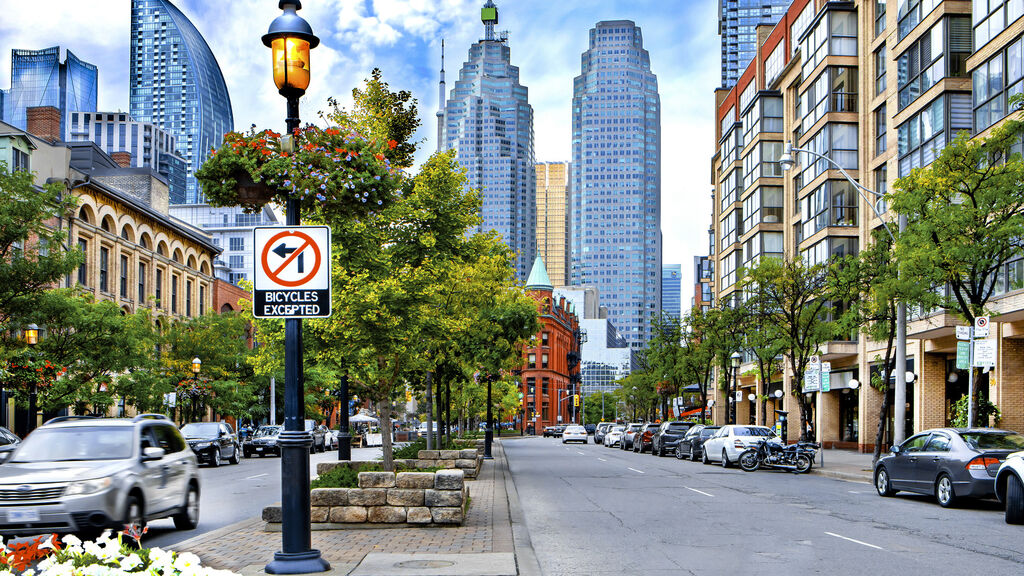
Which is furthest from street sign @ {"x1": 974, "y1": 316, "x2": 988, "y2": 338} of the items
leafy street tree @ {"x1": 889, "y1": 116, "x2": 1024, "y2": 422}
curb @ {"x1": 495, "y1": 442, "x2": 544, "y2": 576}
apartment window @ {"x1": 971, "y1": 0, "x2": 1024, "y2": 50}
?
apartment window @ {"x1": 971, "y1": 0, "x2": 1024, "y2": 50}

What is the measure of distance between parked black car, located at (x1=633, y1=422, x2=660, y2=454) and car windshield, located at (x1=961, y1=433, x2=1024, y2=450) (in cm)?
3059

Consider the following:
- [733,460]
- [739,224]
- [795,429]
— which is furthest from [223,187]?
[739,224]

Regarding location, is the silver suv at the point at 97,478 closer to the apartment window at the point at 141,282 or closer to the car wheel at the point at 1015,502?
the car wheel at the point at 1015,502

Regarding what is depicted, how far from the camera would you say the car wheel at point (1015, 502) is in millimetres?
15242

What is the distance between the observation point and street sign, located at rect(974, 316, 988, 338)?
2188 centimetres

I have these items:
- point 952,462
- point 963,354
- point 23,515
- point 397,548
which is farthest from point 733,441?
point 23,515

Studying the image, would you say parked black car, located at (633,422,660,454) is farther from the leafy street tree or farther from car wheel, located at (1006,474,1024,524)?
car wheel, located at (1006,474,1024,524)

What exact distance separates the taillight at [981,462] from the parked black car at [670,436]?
2696cm

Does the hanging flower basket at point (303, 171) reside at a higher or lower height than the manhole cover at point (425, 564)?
higher

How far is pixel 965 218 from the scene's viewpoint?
22.0m

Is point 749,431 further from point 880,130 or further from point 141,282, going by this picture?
point 141,282

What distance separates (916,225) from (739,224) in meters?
42.2

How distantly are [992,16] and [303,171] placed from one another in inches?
1115

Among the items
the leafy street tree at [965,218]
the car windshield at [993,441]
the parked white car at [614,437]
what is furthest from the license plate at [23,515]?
the parked white car at [614,437]
